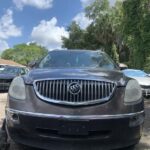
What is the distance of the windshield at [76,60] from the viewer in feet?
22.9

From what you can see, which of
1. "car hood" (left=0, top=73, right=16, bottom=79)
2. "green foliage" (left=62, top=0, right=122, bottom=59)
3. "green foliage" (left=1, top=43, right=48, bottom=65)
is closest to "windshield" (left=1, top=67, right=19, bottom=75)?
"car hood" (left=0, top=73, right=16, bottom=79)

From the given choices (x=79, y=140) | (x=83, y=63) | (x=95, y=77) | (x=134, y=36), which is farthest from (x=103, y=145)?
(x=134, y=36)

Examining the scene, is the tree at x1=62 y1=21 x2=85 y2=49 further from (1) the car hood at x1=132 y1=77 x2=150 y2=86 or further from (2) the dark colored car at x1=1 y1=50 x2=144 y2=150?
(2) the dark colored car at x1=1 y1=50 x2=144 y2=150

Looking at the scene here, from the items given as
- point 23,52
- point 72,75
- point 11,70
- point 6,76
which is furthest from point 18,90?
point 23,52

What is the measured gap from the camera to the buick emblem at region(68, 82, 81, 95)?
17.3 ft

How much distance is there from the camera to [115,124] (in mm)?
5203

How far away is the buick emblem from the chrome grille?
0.03 meters

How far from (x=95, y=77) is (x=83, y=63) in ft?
5.32

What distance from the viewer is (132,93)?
18.2 feet

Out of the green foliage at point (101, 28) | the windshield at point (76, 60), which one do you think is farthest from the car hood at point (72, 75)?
the green foliage at point (101, 28)

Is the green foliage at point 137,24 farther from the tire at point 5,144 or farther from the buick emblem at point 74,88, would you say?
the buick emblem at point 74,88

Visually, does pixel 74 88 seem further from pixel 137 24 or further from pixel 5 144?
pixel 137 24

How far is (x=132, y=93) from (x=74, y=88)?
83cm

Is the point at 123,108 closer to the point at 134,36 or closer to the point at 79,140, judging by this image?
the point at 79,140
